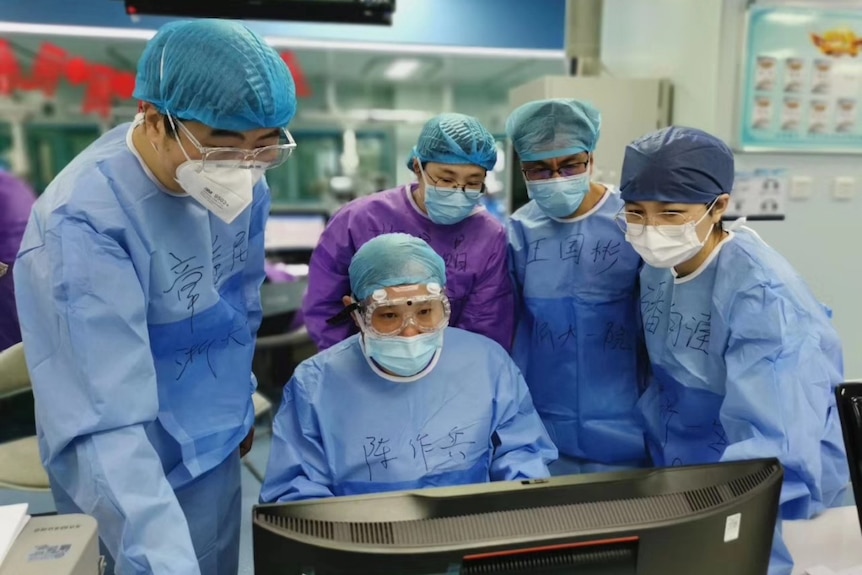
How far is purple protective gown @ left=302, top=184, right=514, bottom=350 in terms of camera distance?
64.1 inches

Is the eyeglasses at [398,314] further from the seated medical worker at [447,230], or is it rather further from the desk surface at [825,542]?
the desk surface at [825,542]

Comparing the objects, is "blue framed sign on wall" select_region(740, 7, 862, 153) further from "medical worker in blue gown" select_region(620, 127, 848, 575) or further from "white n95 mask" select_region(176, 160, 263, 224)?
"white n95 mask" select_region(176, 160, 263, 224)

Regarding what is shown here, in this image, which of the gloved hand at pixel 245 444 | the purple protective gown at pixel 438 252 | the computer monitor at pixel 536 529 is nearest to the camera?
the computer monitor at pixel 536 529

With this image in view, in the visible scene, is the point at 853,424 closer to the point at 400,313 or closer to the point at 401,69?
the point at 400,313

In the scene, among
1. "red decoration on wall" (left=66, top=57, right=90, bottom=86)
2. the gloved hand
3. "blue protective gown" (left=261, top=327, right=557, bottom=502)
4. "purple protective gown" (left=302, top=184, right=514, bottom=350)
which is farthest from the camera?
"red decoration on wall" (left=66, top=57, right=90, bottom=86)

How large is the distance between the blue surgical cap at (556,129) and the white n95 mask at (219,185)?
0.72 meters

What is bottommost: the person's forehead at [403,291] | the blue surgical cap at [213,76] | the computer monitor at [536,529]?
the computer monitor at [536,529]

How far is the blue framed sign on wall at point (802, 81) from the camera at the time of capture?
254 centimetres

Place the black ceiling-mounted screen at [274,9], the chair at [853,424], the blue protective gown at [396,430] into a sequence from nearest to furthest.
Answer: the chair at [853,424] < the blue protective gown at [396,430] < the black ceiling-mounted screen at [274,9]

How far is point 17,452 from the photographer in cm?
191

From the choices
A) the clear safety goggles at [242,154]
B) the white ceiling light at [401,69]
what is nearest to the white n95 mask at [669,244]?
the clear safety goggles at [242,154]

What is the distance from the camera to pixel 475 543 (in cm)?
58

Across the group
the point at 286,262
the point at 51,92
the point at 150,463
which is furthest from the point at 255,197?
the point at 51,92

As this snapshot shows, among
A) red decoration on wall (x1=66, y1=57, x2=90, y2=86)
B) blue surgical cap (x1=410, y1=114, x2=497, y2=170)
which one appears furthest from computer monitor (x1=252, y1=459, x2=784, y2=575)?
red decoration on wall (x1=66, y1=57, x2=90, y2=86)
